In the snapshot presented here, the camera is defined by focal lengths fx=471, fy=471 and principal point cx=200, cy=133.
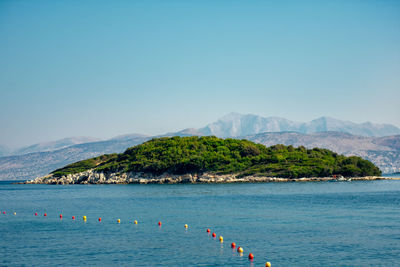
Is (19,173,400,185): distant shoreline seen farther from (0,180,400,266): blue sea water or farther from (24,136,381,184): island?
(0,180,400,266): blue sea water

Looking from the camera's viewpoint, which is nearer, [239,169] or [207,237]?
[207,237]

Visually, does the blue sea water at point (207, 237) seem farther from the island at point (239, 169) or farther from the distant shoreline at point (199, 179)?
the island at point (239, 169)

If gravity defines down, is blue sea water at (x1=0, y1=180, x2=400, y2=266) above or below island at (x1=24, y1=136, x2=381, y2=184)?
below

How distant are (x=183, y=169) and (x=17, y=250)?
146 m

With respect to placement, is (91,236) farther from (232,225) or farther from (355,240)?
(355,240)

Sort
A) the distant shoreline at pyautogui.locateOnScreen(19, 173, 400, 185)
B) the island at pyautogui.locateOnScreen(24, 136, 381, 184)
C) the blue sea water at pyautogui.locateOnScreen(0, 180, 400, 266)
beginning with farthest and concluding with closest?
the island at pyautogui.locateOnScreen(24, 136, 381, 184) < the distant shoreline at pyautogui.locateOnScreen(19, 173, 400, 185) < the blue sea water at pyautogui.locateOnScreen(0, 180, 400, 266)

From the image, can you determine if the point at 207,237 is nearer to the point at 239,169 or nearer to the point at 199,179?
the point at 199,179

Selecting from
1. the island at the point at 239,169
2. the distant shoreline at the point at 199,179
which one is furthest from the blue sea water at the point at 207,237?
the island at the point at 239,169

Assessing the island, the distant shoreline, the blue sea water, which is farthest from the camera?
the island

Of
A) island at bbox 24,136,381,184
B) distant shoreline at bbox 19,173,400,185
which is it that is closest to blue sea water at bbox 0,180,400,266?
distant shoreline at bbox 19,173,400,185

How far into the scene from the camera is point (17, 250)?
145 ft

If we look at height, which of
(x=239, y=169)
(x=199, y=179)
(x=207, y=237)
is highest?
(x=239, y=169)

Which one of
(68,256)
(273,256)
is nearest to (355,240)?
(273,256)

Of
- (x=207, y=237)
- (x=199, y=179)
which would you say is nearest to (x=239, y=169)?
(x=199, y=179)
